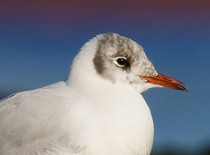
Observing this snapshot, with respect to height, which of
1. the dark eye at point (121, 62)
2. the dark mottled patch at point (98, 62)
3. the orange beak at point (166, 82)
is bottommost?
the dark mottled patch at point (98, 62)

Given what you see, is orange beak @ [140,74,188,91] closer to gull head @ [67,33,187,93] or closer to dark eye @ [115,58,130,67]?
gull head @ [67,33,187,93]

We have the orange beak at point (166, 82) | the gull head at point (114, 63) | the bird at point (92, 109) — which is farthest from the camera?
the orange beak at point (166, 82)

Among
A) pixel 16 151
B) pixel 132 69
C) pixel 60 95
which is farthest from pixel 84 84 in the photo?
pixel 16 151

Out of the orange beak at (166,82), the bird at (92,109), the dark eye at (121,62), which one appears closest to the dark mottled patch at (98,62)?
the bird at (92,109)

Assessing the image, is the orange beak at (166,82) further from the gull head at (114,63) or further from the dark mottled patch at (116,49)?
the dark mottled patch at (116,49)

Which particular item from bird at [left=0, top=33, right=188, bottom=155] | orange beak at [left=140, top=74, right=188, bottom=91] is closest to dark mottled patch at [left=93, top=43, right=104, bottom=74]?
bird at [left=0, top=33, right=188, bottom=155]

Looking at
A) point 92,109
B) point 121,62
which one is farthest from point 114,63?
point 92,109

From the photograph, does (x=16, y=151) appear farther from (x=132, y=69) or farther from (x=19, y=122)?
(x=132, y=69)
